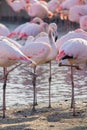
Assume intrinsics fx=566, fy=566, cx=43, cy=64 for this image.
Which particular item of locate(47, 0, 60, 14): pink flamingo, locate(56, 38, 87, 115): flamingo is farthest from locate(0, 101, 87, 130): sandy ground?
Result: locate(47, 0, 60, 14): pink flamingo

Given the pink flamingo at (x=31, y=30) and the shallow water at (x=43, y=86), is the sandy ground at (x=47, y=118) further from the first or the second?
the pink flamingo at (x=31, y=30)

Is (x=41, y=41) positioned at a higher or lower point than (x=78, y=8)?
lower

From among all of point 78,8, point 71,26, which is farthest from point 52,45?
point 71,26

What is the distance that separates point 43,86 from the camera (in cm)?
1044

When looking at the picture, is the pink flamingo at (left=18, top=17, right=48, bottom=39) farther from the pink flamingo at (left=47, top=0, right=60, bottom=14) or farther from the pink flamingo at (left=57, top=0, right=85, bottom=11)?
the pink flamingo at (left=47, top=0, right=60, bottom=14)

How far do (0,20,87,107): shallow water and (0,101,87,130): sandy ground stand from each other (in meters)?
0.52

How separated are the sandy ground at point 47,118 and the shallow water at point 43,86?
52 cm

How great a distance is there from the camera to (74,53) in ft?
25.6

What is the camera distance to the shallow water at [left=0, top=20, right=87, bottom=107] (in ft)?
30.7

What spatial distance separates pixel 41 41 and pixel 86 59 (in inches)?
46.7

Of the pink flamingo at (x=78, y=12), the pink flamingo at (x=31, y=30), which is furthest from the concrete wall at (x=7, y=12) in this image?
the pink flamingo at (x=31, y=30)

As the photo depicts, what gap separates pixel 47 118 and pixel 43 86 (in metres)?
2.79

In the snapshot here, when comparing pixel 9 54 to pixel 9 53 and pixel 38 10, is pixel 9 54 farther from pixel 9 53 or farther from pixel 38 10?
pixel 38 10

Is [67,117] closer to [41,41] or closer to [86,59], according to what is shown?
[86,59]
